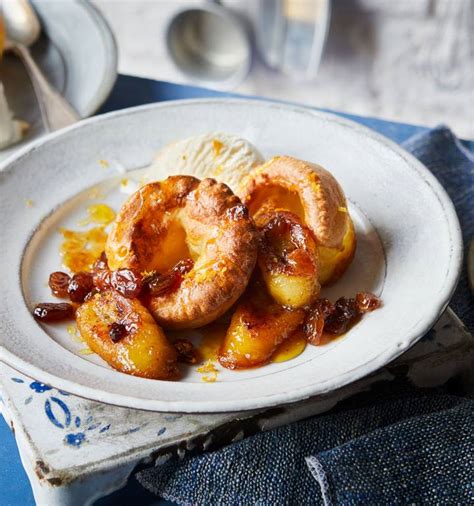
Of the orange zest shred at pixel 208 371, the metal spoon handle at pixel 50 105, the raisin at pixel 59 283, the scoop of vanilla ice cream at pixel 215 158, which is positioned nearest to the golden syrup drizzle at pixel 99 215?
the scoop of vanilla ice cream at pixel 215 158

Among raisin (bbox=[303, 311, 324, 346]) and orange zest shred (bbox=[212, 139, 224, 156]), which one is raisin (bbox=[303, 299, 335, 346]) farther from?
orange zest shred (bbox=[212, 139, 224, 156])

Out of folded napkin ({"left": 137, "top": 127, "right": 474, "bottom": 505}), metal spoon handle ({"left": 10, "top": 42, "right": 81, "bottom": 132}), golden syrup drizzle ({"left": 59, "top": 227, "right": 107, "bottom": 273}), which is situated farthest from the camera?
metal spoon handle ({"left": 10, "top": 42, "right": 81, "bottom": 132})

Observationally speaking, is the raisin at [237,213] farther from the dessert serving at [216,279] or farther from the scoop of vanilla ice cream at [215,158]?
the scoop of vanilla ice cream at [215,158]

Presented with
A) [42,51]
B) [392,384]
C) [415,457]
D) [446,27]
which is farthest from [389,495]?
[446,27]

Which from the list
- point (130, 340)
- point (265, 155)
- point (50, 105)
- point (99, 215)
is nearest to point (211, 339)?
point (130, 340)

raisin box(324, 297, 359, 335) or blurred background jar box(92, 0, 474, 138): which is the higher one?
raisin box(324, 297, 359, 335)

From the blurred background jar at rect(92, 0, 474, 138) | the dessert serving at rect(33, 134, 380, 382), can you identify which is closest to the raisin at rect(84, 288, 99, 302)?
the dessert serving at rect(33, 134, 380, 382)

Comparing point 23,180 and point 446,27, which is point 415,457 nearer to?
point 23,180
